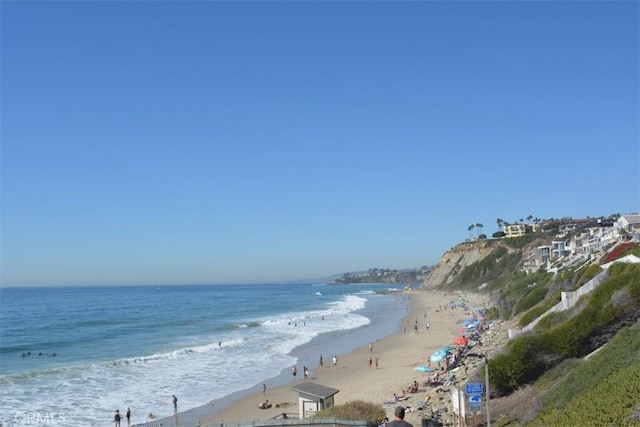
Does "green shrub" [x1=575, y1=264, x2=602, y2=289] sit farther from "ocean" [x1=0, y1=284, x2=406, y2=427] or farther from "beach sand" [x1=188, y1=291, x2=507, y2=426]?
"ocean" [x1=0, y1=284, x2=406, y2=427]

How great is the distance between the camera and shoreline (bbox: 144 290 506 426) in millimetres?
23875

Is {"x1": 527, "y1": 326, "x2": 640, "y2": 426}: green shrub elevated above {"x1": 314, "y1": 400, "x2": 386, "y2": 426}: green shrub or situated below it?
above

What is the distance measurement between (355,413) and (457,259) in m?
120

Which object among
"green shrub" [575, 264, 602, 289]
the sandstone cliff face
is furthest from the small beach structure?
the sandstone cliff face

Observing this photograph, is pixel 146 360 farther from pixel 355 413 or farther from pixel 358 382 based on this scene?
pixel 355 413

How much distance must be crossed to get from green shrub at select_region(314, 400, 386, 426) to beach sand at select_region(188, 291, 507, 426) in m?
2.24

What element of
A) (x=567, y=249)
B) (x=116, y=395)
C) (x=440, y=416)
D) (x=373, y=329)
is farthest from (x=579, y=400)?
(x=567, y=249)

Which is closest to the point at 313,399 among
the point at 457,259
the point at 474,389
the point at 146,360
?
the point at 474,389

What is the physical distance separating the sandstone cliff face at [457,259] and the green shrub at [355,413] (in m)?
102

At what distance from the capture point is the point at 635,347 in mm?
14953

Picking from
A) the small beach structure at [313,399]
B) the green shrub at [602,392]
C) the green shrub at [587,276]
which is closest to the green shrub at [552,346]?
the green shrub at [602,392]

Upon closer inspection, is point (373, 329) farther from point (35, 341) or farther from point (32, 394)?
point (32, 394)

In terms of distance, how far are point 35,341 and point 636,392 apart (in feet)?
173

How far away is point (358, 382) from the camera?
103ft
